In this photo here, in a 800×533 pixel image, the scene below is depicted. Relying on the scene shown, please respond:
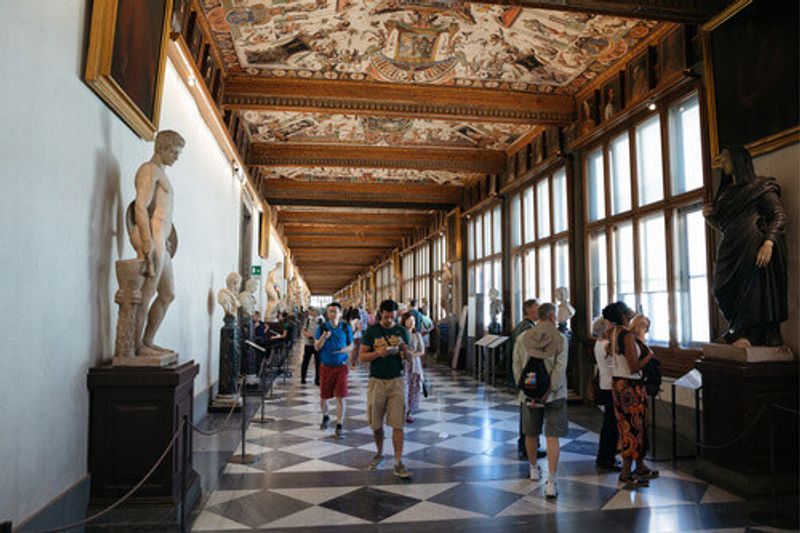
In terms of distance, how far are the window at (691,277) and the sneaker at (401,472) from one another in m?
4.21

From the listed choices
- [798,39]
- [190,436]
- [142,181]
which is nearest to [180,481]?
[190,436]

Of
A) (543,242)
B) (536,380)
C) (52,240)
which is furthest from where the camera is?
(543,242)

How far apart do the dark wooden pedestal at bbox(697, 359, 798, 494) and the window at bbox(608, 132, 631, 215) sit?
4.30 meters

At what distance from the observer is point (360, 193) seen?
1802 cm

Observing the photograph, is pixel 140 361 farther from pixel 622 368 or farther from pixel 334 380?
pixel 622 368

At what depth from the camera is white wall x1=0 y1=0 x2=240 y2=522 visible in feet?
10.6

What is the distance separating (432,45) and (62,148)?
20.0 ft

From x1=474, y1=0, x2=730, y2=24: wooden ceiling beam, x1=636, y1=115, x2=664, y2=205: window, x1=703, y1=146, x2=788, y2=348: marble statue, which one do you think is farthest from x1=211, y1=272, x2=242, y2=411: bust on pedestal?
x1=703, y1=146, x2=788, y2=348: marble statue

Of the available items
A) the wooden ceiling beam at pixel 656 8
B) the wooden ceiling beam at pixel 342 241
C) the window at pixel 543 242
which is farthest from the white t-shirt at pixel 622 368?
the wooden ceiling beam at pixel 342 241

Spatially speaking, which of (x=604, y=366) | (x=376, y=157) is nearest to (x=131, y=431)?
(x=604, y=366)

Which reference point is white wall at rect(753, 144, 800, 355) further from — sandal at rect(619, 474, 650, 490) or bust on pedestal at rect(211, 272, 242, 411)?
bust on pedestal at rect(211, 272, 242, 411)

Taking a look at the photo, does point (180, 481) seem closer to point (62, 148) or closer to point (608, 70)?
point (62, 148)

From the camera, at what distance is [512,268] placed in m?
14.1

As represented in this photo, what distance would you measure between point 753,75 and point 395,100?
18.2 feet
